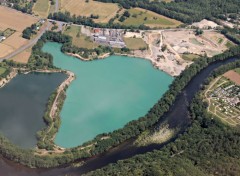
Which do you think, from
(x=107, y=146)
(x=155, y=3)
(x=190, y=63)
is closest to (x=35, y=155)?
(x=107, y=146)

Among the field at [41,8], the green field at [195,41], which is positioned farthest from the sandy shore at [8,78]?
the green field at [195,41]

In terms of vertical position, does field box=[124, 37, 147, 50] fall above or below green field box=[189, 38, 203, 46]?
below

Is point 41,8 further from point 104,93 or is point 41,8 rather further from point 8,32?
point 104,93

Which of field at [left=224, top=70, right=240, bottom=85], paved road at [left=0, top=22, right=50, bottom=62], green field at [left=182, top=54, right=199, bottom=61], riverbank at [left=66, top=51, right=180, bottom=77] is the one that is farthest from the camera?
green field at [left=182, top=54, right=199, bottom=61]

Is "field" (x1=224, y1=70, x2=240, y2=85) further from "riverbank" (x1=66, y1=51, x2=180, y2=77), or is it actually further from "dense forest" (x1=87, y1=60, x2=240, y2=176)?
"dense forest" (x1=87, y1=60, x2=240, y2=176)

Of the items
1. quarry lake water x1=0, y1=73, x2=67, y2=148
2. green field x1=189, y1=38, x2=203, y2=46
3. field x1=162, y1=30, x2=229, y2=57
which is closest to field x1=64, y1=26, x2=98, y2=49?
quarry lake water x1=0, y1=73, x2=67, y2=148

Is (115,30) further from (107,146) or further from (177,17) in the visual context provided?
(107,146)
